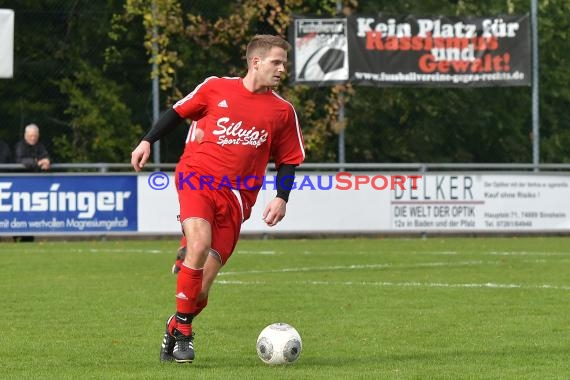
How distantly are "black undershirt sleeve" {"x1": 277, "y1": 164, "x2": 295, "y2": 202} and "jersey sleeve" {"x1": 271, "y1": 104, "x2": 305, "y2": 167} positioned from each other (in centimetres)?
3

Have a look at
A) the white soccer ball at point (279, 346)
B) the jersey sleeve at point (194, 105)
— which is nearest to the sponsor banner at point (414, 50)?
the jersey sleeve at point (194, 105)

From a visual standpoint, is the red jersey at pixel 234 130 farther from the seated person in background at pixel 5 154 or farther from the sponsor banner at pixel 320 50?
the sponsor banner at pixel 320 50

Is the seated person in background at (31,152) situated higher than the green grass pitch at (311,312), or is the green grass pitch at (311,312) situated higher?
the seated person in background at (31,152)

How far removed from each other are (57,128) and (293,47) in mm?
4739

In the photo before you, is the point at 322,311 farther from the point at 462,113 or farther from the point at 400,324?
the point at 462,113

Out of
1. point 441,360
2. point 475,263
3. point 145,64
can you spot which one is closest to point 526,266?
point 475,263

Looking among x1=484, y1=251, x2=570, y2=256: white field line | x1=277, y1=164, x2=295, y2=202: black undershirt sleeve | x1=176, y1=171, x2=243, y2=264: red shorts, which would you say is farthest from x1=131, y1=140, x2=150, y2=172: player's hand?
x1=484, y1=251, x2=570, y2=256: white field line

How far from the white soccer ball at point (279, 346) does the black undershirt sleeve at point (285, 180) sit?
86 centimetres

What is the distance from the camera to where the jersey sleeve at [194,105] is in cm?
898

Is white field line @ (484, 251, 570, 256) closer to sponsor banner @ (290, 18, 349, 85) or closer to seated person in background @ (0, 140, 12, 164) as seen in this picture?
sponsor banner @ (290, 18, 349, 85)

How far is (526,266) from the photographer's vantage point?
1758 cm

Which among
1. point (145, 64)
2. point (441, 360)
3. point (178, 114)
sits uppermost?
point (145, 64)

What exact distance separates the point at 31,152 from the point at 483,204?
22.9 ft

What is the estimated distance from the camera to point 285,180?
360 inches
